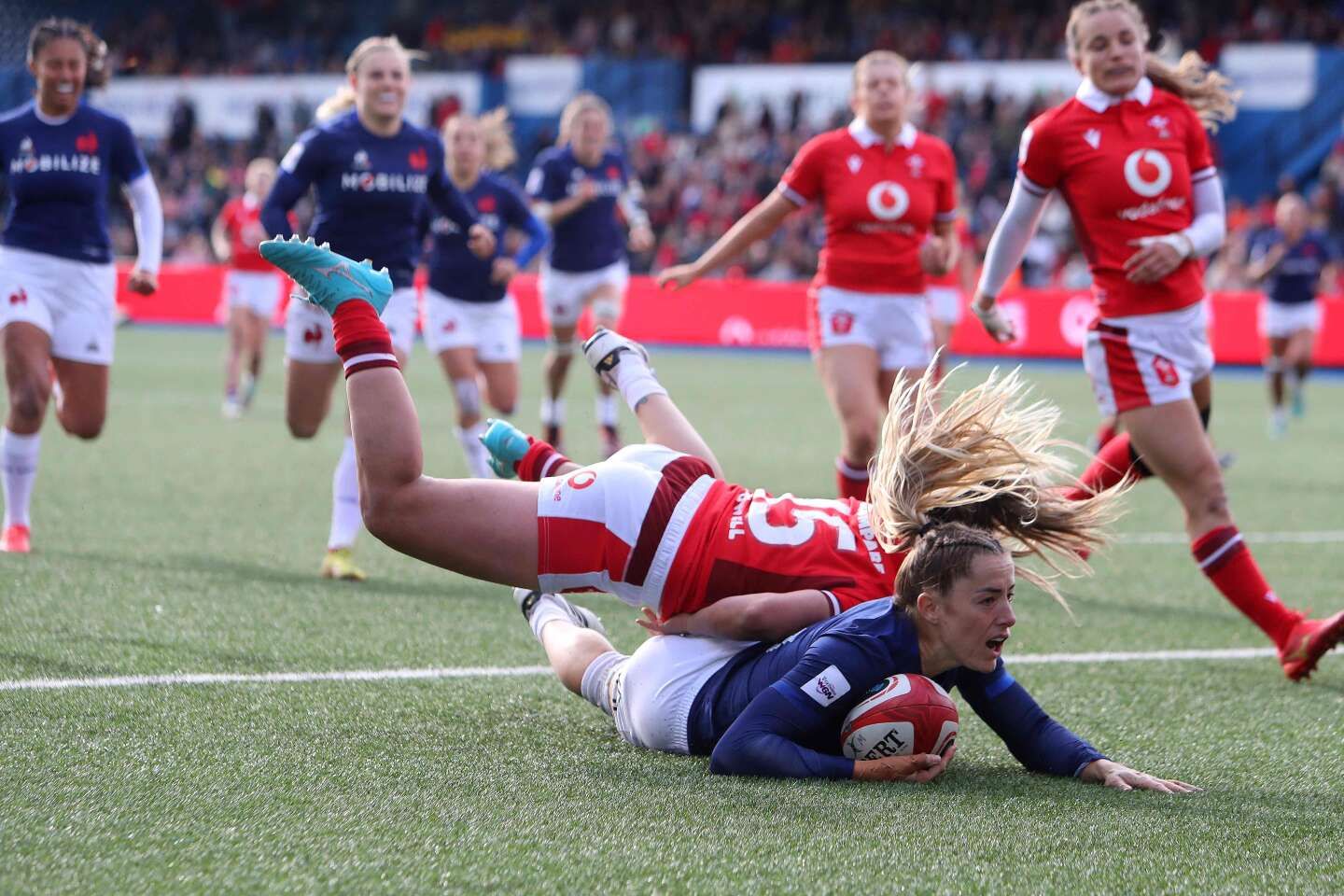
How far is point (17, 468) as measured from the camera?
7.54m

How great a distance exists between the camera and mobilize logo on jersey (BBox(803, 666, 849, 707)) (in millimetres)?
3889

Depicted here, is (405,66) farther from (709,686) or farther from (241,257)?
(241,257)

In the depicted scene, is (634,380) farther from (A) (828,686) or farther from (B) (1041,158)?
(B) (1041,158)

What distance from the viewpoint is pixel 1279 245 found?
1641 cm

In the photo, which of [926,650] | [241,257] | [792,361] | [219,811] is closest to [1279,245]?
[792,361]

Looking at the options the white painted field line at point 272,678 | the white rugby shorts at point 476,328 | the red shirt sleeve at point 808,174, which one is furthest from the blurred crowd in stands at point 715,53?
the white painted field line at point 272,678

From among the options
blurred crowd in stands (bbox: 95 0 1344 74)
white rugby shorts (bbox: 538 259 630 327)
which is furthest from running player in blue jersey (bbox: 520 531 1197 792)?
blurred crowd in stands (bbox: 95 0 1344 74)

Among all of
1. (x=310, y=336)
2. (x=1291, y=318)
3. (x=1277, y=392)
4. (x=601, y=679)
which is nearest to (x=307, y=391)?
(x=310, y=336)

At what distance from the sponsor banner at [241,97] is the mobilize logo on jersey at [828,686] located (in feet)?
105

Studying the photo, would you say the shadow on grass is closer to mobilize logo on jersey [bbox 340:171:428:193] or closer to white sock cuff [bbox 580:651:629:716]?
mobilize logo on jersey [bbox 340:171:428:193]

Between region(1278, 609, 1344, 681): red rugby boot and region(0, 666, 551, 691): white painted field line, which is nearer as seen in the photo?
region(0, 666, 551, 691): white painted field line

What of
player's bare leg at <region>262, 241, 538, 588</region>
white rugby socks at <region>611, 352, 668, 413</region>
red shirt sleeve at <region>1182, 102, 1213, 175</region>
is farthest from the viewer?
red shirt sleeve at <region>1182, 102, 1213, 175</region>

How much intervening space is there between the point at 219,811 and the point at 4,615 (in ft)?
8.51

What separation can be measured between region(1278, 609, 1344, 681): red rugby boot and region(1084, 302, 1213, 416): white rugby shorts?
917 mm
